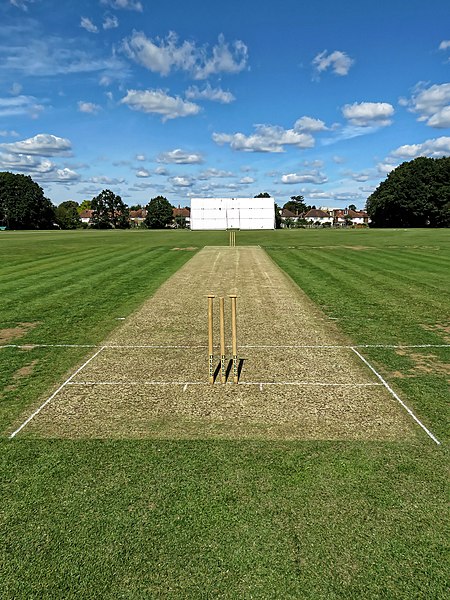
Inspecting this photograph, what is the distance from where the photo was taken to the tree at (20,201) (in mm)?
120562

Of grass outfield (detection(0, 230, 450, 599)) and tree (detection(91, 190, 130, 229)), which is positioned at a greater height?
tree (detection(91, 190, 130, 229))

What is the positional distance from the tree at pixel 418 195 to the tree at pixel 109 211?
85168 millimetres

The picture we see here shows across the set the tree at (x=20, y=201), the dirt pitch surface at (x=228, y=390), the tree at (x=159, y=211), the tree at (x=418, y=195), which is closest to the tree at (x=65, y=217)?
the tree at (x=20, y=201)

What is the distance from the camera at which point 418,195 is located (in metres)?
110

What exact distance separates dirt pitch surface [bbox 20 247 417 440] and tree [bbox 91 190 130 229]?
143426 mm

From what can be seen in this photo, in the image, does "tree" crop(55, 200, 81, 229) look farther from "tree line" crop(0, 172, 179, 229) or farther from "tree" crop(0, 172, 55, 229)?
"tree" crop(0, 172, 55, 229)

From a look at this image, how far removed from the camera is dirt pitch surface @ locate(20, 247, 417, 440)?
26.1 ft

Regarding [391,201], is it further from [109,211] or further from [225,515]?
[225,515]

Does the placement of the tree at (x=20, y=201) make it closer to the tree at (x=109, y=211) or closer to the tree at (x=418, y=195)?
the tree at (x=109, y=211)

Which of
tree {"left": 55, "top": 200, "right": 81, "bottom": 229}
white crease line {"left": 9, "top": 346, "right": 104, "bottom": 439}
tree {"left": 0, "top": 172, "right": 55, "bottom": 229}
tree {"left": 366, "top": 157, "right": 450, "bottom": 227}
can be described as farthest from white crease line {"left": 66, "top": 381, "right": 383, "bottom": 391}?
tree {"left": 55, "top": 200, "right": 81, "bottom": 229}

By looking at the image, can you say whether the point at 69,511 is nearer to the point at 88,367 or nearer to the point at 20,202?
the point at 88,367

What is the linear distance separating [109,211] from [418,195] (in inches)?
3860

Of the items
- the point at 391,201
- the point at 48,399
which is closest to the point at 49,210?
the point at 391,201

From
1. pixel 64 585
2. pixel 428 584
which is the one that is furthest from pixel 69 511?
pixel 428 584
